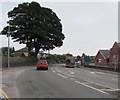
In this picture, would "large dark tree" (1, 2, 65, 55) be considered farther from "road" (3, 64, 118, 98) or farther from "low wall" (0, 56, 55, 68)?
"road" (3, 64, 118, 98)

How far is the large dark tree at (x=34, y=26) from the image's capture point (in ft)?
176

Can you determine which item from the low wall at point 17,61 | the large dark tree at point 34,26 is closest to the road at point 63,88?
the low wall at point 17,61

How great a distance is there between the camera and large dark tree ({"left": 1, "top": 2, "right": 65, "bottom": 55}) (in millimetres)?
53594

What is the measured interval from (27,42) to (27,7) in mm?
9339

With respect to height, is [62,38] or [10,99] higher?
[62,38]

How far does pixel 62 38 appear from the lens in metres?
62.4

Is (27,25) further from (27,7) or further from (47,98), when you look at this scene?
(47,98)

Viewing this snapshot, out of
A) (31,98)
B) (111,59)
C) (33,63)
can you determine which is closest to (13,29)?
(33,63)

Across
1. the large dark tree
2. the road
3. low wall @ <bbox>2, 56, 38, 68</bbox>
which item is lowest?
the road

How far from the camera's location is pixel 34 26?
5441cm

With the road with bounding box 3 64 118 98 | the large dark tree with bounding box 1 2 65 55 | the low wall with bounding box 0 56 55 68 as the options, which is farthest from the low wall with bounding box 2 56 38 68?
the road with bounding box 3 64 118 98

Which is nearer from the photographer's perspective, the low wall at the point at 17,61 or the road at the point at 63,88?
the road at the point at 63,88

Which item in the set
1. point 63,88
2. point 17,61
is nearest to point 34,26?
point 17,61

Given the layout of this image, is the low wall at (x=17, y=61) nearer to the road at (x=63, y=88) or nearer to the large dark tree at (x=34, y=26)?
the large dark tree at (x=34, y=26)
